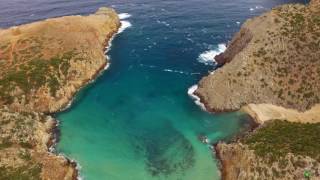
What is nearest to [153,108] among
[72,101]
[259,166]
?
[72,101]

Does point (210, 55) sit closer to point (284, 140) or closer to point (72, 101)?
point (72, 101)

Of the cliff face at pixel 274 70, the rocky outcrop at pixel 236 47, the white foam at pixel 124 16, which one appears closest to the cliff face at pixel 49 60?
the white foam at pixel 124 16

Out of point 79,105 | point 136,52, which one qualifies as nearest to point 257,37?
point 136,52

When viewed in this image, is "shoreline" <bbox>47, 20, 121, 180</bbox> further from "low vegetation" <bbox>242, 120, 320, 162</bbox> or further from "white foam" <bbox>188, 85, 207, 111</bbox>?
"low vegetation" <bbox>242, 120, 320, 162</bbox>

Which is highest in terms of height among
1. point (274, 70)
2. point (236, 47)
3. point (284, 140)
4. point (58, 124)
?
point (236, 47)

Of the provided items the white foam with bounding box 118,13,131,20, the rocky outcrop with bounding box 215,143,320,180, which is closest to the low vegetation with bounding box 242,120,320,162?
the rocky outcrop with bounding box 215,143,320,180

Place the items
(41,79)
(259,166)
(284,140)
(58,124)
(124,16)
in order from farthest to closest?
(124,16)
(41,79)
(58,124)
(284,140)
(259,166)
